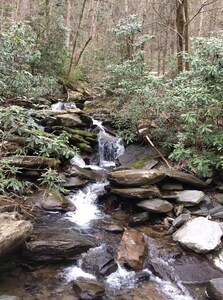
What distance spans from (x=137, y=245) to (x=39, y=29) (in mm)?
10646

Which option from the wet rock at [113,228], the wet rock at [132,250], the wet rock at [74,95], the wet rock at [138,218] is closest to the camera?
the wet rock at [132,250]

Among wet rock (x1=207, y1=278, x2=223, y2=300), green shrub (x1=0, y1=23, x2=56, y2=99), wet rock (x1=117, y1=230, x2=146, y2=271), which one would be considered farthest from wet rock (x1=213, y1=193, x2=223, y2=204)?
green shrub (x1=0, y1=23, x2=56, y2=99)

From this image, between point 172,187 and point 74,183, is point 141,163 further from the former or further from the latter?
point 74,183

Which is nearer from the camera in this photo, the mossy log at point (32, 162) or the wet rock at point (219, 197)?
the mossy log at point (32, 162)

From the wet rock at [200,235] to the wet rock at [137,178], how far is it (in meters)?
1.33

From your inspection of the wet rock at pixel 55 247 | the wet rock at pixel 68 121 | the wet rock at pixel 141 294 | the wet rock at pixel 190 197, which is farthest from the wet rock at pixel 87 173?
the wet rock at pixel 141 294

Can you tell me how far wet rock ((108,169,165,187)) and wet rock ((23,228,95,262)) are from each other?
1831 mm

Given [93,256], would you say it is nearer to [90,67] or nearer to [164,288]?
[164,288]

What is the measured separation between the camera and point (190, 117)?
6.95 m

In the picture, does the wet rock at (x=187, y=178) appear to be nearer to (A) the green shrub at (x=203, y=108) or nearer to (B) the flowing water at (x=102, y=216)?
(A) the green shrub at (x=203, y=108)

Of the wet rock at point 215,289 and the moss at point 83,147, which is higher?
the moss at point 83,147

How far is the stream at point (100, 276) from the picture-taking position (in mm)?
4445

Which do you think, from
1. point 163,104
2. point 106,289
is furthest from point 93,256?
point 163,104

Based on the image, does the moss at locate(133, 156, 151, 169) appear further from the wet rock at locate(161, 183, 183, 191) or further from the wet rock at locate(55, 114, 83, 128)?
the wet rock at locate(55, 114, 83, 128)
